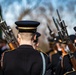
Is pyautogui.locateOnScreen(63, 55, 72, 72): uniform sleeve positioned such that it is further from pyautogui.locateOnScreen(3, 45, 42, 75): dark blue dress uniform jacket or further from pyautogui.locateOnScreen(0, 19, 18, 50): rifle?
pyautogui.locateOnScreen(3, 45, 42, 75): dark blue dress uniform jacket

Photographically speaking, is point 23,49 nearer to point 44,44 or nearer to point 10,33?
point 10,33

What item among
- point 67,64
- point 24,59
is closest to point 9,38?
point 67,64

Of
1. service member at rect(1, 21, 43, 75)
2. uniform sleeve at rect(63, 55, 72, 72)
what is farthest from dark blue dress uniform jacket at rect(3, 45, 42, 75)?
uniform sleeve at rect(63, 55, 72, 72)

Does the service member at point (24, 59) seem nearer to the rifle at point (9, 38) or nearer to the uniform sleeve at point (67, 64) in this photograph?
the uniform sleeve at point (67, 64)

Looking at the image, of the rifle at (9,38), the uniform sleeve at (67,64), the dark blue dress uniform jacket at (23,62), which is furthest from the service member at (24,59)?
the rifle at (9,38)

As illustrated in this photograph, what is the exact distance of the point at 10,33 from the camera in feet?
25.9

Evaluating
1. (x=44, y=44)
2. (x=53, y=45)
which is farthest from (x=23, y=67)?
(x=44, y=44)

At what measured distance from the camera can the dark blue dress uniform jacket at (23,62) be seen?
18.6 feet

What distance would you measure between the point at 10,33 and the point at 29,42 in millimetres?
2265

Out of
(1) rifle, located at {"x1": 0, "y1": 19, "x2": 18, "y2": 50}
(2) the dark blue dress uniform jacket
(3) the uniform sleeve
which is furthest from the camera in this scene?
(1) rifle, located at {"x1": 0, "y1": 19, "x2": 18, "y2": 50}

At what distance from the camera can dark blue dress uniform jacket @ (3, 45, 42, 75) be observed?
5.67 metres

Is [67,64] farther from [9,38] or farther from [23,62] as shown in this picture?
[23,62]

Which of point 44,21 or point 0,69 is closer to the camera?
point 0,69

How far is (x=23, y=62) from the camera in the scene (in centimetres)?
570
